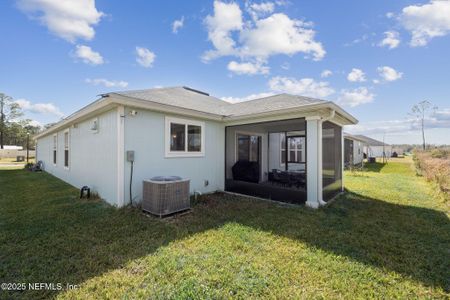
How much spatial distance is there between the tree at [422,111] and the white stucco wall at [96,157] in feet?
140

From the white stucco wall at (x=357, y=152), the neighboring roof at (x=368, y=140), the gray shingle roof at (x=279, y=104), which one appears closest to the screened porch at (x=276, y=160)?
the gray shingle roof at (x=279, y=104)

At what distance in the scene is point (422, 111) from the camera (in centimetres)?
3272

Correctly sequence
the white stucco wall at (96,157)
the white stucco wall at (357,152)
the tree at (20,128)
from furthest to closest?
1. the tree at (20,128)
2. the white stucco wall at (357,152)
3. the white stucco wall at (96,157)

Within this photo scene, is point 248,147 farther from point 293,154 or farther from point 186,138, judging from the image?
point 186,138

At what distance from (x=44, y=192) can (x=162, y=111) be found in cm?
562

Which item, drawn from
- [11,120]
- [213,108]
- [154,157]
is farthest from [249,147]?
[11,120]

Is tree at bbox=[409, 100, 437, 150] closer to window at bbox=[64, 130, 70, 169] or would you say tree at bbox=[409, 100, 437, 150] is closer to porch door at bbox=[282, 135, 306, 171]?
porch door at bbox=[282, 135, 306, 171]

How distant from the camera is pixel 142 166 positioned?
18.0ft

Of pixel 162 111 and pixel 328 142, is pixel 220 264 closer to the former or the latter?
pixel 162 111

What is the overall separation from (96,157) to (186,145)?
280cm

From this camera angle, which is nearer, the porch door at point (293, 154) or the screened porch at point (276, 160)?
the screened porch at point (276, 160)

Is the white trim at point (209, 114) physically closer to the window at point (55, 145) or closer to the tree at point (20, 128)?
the window at point (55, 145)

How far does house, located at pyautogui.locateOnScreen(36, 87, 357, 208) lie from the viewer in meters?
5.27

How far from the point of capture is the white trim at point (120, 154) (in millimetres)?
5039
